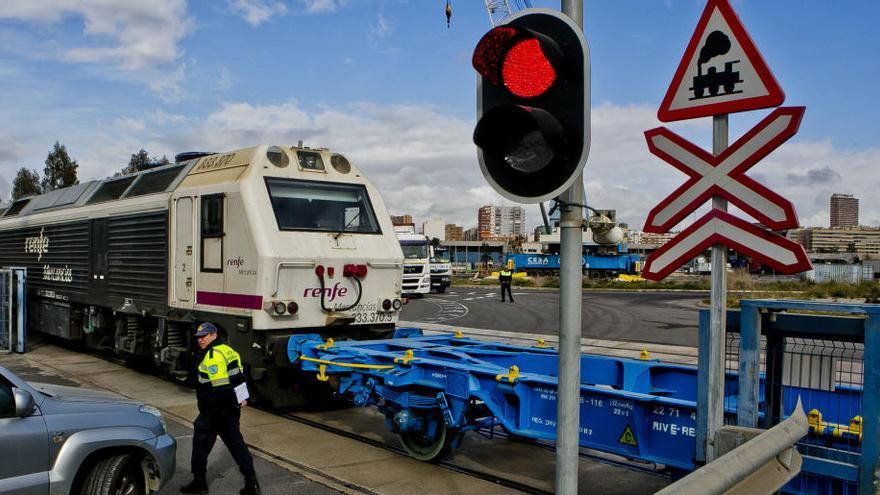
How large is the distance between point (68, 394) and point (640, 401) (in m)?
4.38

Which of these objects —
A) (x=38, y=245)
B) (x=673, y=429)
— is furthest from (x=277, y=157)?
(x=38, y=245)

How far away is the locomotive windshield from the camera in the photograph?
971cm

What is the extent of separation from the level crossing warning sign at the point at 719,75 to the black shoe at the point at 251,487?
4.58m

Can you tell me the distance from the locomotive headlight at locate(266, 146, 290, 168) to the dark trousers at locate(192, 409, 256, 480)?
166 inches

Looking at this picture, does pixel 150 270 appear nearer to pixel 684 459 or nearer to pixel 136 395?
pixel 136 395

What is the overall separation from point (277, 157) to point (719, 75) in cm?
714

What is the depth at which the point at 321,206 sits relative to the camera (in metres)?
10.1

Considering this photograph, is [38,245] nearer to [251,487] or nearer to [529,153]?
[251,487]

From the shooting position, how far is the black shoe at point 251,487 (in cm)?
647

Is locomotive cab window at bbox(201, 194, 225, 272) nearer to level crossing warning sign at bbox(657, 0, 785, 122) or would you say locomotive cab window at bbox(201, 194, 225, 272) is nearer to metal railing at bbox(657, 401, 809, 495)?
level crossing warning sign at bbox(657, 0, 785, 122)

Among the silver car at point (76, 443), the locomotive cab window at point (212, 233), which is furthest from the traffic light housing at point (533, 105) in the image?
the locomotive cab window at point (212, 233)

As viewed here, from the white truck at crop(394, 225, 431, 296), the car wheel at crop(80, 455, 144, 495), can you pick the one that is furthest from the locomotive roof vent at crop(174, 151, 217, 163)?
→ the white truck at crop(394, 225, 431, 296)

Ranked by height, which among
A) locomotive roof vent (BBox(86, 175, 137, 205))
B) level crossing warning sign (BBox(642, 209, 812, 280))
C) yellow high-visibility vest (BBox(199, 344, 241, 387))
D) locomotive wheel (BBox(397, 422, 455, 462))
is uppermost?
locomotive roof vent (BBox(86, 175, 137, 205))

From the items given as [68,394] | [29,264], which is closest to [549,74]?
[68,394]
